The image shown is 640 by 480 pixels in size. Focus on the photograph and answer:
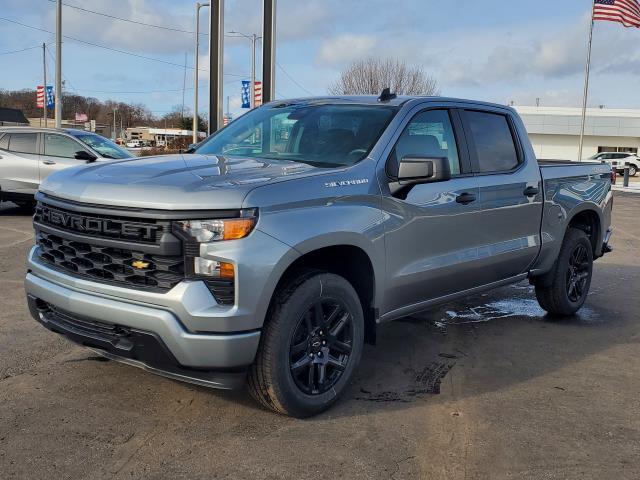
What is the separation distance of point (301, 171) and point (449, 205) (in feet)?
4.22

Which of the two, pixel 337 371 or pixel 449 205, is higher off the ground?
pixel 449 205

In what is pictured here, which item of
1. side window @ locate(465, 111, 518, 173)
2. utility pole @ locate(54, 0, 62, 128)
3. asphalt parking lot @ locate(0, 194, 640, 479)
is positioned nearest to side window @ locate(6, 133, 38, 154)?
asphalt parking lot @ locate(0, 194, 640, 479)

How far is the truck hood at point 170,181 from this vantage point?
10.9ft

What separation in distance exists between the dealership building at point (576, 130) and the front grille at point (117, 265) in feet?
190

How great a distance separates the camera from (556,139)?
199ft

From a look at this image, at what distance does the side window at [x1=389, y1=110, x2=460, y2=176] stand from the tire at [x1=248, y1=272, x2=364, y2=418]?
3.26 ft

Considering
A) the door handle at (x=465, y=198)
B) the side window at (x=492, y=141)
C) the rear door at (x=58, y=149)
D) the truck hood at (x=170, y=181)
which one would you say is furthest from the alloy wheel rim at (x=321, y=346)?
the rear door at (x=58, y=149)

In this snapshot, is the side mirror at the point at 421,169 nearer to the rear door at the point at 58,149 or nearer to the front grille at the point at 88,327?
the front grille at the point at 88,327

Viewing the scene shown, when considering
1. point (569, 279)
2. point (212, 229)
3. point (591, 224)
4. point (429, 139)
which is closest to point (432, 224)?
point (429, 139)

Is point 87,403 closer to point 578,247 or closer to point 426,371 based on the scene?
point 426,371

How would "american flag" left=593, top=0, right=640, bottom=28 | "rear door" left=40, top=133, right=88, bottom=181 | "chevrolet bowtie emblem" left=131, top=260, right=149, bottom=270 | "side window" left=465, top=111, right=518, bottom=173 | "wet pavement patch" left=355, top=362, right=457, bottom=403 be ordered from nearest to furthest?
"chevrolet bowtie emblem" left=131, top=260, right=149, bottom=270 < "wet pavement patch" left=355, top=362, right=457, bottom=403 < "side window" left=465, top=111, right=518, bottom=173 < "rear door" left=40, top=133, right=88, bottom=181 < "american flag" left=593, top=0, right=640, bottom=28

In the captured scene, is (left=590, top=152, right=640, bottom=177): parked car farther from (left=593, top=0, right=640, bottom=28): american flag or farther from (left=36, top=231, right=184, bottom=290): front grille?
(left=36, top=231, right=184, bottom=290): front grille

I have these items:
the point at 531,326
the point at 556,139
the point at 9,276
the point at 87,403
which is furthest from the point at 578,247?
the point at 556,139

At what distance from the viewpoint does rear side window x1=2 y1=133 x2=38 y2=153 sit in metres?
13.1
